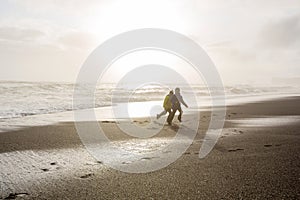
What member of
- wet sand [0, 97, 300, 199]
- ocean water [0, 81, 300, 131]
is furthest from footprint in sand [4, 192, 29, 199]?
ocean water [0, 81, 300, 131]

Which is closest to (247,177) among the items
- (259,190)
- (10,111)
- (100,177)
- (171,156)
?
(259,190)

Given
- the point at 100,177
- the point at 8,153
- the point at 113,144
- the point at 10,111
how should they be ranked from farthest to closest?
the point at 10,111, the point at 113,144, the point at 8,153, the point at 100,177

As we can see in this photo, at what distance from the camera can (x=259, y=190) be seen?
13.3 feet

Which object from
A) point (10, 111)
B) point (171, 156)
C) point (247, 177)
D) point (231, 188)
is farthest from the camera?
point (10, 111)

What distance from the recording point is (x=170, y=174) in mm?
5090

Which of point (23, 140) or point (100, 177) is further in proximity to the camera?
point (23, 140)

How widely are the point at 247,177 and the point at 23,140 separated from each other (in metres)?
7.40

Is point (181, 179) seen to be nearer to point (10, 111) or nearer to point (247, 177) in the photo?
point (247, 177)

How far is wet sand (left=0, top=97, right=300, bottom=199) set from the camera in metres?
4.13

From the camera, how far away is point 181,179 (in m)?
4.76

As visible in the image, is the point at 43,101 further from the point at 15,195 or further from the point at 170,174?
the point at 170,174

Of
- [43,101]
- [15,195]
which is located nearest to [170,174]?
[15,195]

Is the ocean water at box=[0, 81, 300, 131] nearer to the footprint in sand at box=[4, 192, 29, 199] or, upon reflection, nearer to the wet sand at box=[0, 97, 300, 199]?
the wet sand at box=[0, 97, 300, 199]

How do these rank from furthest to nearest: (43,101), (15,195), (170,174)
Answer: (43,101) < (170,174) < (15,195)
